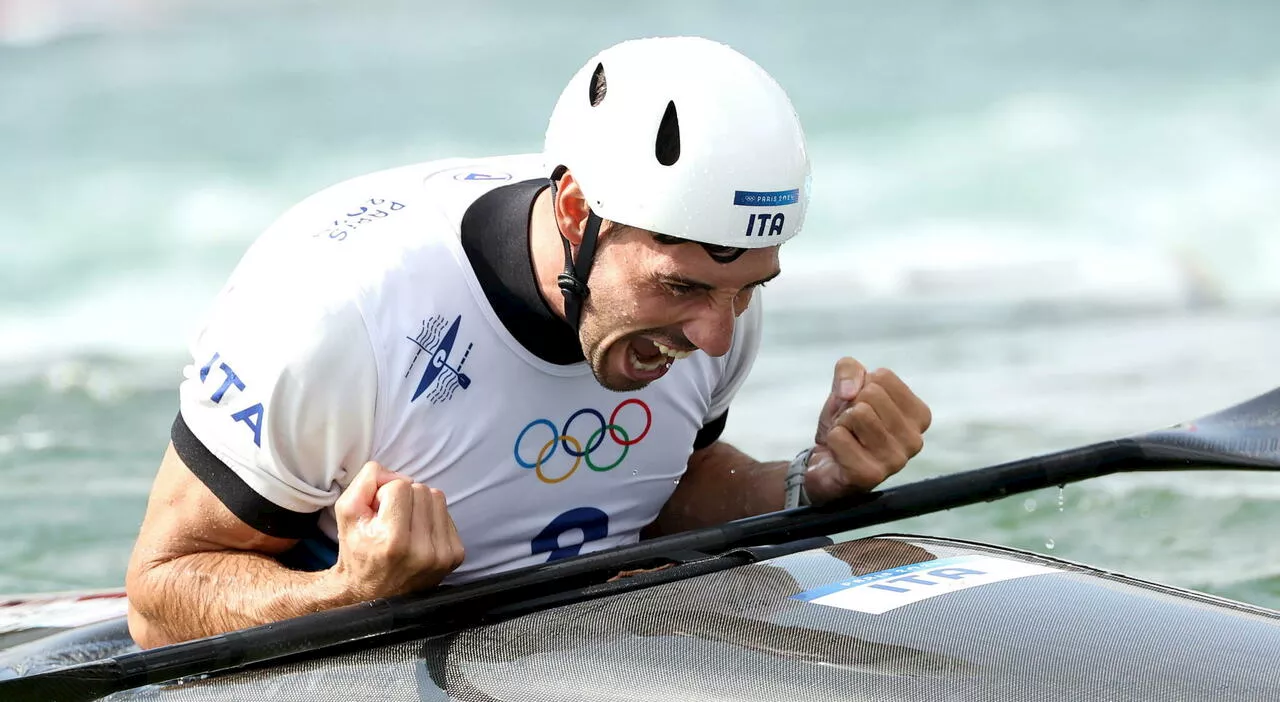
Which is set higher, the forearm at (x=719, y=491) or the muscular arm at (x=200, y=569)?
the forearm at (x=719, y=491)

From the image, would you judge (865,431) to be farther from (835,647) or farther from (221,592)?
(221,592)

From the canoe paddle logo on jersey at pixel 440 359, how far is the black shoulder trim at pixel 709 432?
24.5 inches

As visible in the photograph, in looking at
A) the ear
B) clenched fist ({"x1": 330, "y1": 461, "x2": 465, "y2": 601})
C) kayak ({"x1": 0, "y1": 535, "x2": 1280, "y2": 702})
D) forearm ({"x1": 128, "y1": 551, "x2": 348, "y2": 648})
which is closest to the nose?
the ear

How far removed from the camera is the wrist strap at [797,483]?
2639mm

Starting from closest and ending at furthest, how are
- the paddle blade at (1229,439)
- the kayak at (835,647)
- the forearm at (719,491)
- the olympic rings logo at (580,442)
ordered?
the kayak at (835,647)
the olympic rings logo at (580,442)
the forearm at (719,491)
the paddle blade at (1229,439)

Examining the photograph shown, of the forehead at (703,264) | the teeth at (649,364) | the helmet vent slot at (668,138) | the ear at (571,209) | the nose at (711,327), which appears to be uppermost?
the helmet vent slot at (668,138)

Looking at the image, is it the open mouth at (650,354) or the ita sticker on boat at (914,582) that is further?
the open mouth at (650,354)

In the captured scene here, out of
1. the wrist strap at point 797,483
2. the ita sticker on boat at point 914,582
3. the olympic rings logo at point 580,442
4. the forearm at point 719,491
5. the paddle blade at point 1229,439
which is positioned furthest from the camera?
the paddle blade at point 1229,439

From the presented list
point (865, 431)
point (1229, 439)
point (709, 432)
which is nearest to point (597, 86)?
point (865, 431)

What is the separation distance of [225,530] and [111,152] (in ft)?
40.2

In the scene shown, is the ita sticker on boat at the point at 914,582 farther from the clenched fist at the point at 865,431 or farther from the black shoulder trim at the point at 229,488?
the black shoulder trim at the point at 229,488

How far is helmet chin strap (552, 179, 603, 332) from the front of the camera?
2250mm

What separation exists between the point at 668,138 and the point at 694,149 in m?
0.05

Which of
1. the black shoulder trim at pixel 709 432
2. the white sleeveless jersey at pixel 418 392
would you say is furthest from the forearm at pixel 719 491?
the white sleeveless jersey at pixel 418 392
